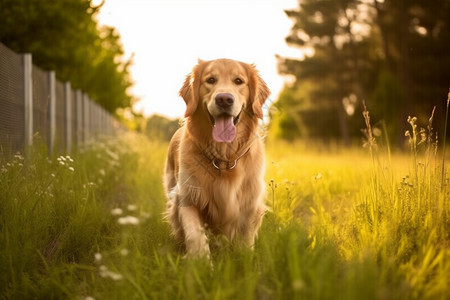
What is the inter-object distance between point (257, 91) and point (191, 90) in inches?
23.5

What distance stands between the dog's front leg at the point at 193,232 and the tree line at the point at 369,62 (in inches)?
429

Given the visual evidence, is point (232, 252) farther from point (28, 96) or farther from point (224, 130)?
point (28, 96)

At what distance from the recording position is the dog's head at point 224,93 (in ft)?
10.8

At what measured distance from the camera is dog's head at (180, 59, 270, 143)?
10.8 ft

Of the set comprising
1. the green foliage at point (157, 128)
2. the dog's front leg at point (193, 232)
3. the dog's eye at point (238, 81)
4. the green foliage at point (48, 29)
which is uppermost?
the green foliage at point (48, 29)

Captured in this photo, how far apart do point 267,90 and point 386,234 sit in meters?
1.78

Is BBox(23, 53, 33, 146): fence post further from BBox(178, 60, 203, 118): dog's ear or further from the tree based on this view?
the tree

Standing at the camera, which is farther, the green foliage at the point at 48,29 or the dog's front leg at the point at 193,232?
the green foliage at the point at 48,29

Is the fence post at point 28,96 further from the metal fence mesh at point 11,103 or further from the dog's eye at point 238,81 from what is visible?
the dog's eye at point 238,81

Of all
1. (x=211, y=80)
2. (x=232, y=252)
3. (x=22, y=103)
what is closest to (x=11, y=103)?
(x=22, y=103)

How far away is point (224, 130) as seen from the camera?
3.36m

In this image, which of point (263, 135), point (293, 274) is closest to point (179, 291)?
point (293, 274)

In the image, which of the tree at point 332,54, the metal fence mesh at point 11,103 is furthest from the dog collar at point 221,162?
the tree at point 332,54

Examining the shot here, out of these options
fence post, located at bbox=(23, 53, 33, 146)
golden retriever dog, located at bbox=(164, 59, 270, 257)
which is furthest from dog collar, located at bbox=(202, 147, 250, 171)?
fence post, located at bbox=(23, 53, 33, 146)
